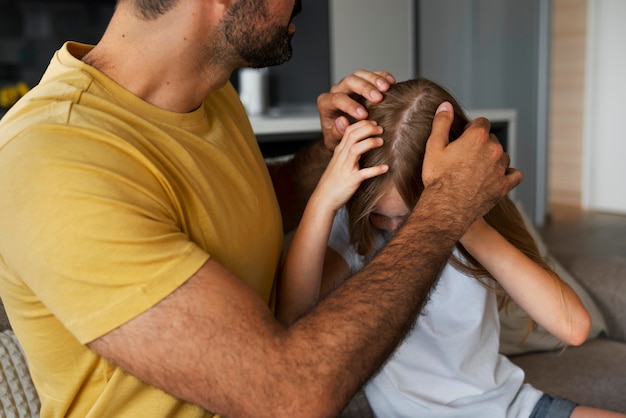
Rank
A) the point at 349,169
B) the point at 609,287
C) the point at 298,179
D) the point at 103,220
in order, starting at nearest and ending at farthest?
1. the point at 103,220
2. the point at 349,169
3. the point at 298,179
4. the point at 609,287

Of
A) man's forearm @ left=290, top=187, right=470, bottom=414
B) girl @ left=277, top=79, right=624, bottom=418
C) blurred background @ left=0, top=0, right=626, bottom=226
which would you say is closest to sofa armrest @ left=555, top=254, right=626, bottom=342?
girl @ left=277, top=79, right=624, bottom=418

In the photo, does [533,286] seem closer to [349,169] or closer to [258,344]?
[349,169]

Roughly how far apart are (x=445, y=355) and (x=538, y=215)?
3.74 m

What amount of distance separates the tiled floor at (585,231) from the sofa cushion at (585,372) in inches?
105

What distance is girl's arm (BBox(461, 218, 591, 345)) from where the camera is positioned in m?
1.24

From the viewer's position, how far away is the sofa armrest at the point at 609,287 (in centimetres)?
202

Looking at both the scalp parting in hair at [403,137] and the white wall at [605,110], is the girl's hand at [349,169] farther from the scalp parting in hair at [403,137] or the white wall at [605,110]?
the white wall at [605,110]

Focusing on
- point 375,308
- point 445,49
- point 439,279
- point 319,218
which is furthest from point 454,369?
point 445,49

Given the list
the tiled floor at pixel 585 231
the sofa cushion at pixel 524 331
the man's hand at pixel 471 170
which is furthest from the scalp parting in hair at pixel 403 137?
the tiled floor at pixel 585 231

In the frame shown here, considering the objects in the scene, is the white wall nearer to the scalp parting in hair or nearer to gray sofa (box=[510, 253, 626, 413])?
gray sofa (box=[510, 253, 626, 413])

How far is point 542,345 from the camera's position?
194 cm

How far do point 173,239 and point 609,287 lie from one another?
1509 mm

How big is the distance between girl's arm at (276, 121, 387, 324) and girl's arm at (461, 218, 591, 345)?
23 centimetres

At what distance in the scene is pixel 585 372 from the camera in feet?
5.96
